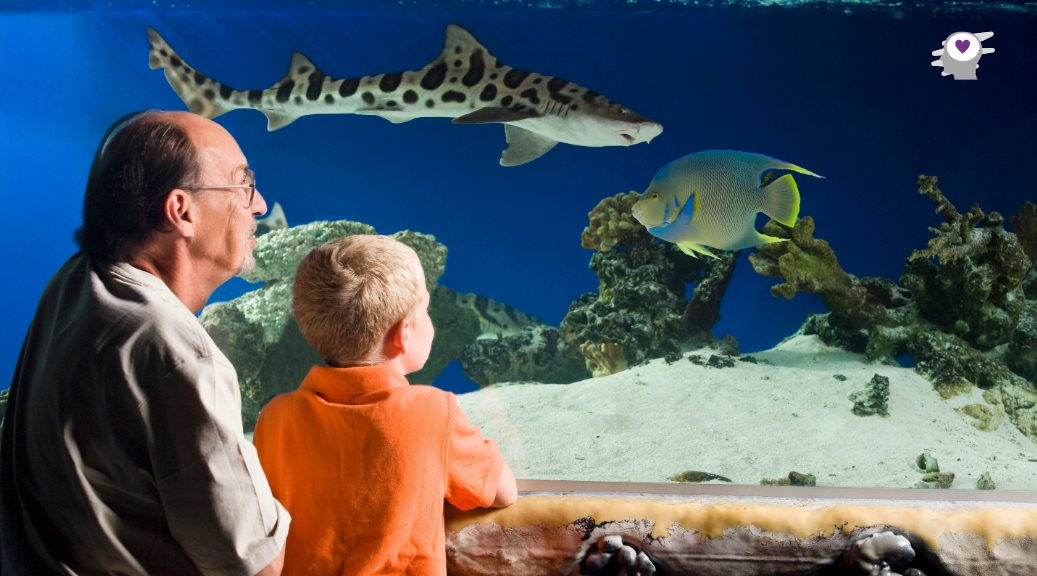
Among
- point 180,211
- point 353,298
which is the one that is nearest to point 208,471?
point 353,298

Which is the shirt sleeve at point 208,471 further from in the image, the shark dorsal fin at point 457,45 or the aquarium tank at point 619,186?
the shark dorsal fin at point 457,45

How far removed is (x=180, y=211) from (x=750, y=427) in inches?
87.0

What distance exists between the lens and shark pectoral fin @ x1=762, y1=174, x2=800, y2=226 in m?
2.45

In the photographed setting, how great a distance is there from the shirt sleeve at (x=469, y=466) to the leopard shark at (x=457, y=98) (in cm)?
151

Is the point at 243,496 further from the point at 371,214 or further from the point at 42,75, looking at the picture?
the point at 42,75

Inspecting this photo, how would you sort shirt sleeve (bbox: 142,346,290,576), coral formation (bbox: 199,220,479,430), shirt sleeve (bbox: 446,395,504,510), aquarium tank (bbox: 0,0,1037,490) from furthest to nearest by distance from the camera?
coral formation (bbox: 199,220,479,430)
aquarium tank (bbox: 0,0,1037,490)
shirt sleeve (bbox: 446,395,504,510)
shirt sleeve (bbox: 142,346,290,576)

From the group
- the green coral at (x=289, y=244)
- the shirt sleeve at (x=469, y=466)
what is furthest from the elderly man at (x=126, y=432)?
the green coral at (x=289, y=244)

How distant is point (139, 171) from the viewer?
1.25 meters

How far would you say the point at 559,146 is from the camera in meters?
2.68

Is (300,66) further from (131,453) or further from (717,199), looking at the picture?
(131,453)

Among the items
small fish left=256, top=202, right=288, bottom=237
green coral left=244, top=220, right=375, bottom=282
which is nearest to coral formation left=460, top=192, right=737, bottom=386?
green coral left=244, top=220, right=375, bottom=282

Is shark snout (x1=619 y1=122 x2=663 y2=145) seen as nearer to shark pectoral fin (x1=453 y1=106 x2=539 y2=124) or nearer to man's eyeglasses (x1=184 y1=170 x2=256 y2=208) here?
shark pectoral fin (x1=453 y1=106 x2=539 y2=124)

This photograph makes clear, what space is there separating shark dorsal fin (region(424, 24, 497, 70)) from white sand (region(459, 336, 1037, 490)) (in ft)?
4.60

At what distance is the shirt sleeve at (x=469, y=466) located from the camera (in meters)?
1.42
